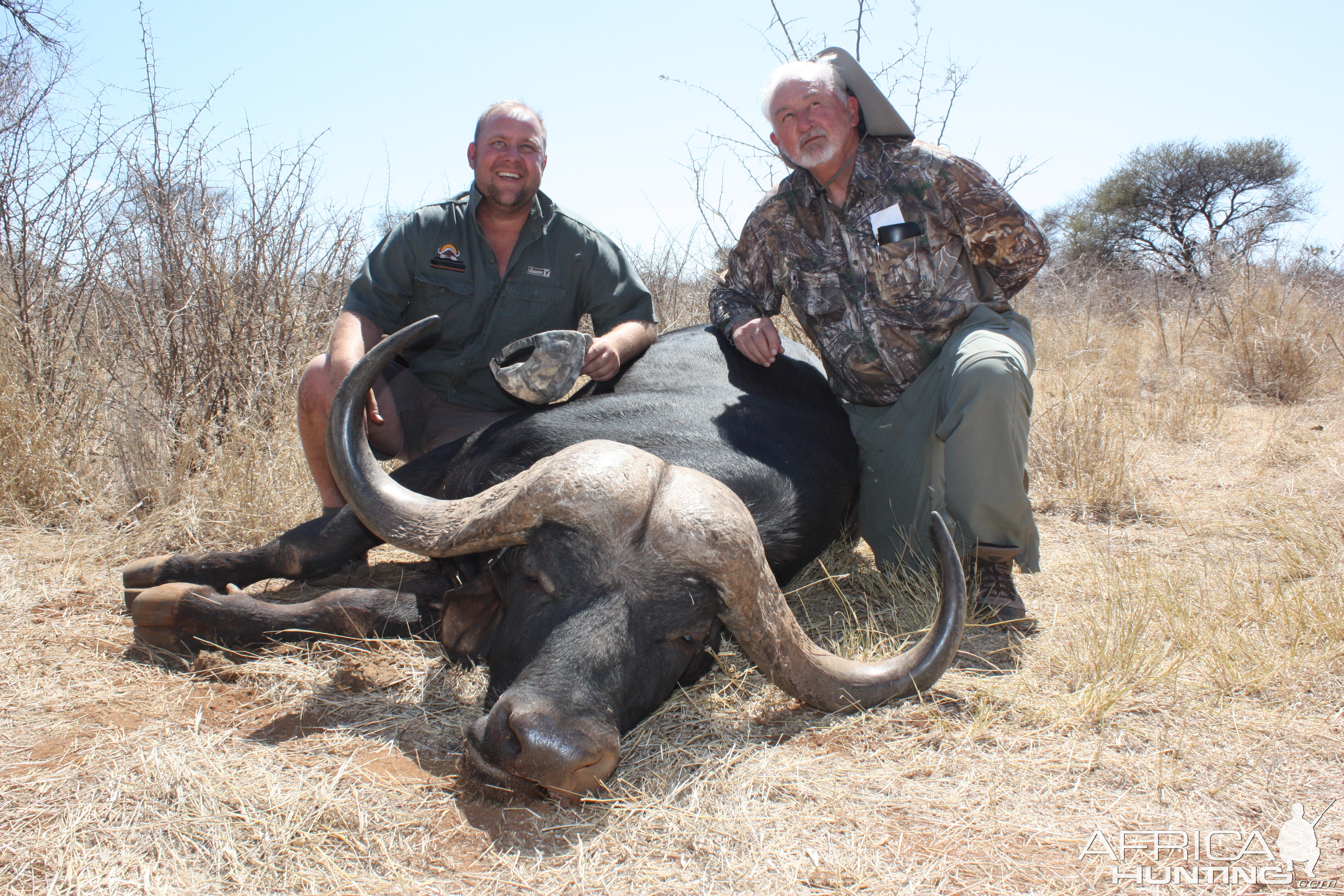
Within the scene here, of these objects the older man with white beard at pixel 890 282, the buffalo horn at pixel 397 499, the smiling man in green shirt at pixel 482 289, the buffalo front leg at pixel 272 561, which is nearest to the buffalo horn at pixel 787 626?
the buffalo horn at pixel 397 499

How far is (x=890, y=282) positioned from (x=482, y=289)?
2.01 meters

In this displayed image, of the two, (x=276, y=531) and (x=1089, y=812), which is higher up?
(x=276, y=531)

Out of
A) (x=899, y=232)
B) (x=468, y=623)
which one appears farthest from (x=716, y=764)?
(x=899, y=232)

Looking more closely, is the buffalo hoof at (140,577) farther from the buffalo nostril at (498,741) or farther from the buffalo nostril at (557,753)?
the buffalo nostril at (557,753)

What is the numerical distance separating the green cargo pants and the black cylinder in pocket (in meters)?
0.46

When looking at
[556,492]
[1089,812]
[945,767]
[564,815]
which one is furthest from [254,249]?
[1089,812]

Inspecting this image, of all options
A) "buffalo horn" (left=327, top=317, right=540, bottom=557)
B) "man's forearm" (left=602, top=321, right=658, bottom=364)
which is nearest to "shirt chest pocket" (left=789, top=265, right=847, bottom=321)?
"man's forearm" (left=602, top=321, right=658, bottom=364)

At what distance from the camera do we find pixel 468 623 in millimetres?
2777

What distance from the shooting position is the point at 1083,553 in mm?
4246

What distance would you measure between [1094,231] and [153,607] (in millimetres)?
25449

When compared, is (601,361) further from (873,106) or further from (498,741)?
(498,741)

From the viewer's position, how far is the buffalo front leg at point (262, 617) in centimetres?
287

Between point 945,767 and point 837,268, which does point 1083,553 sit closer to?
point 837,268

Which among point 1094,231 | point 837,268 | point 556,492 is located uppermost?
point 1094,231
